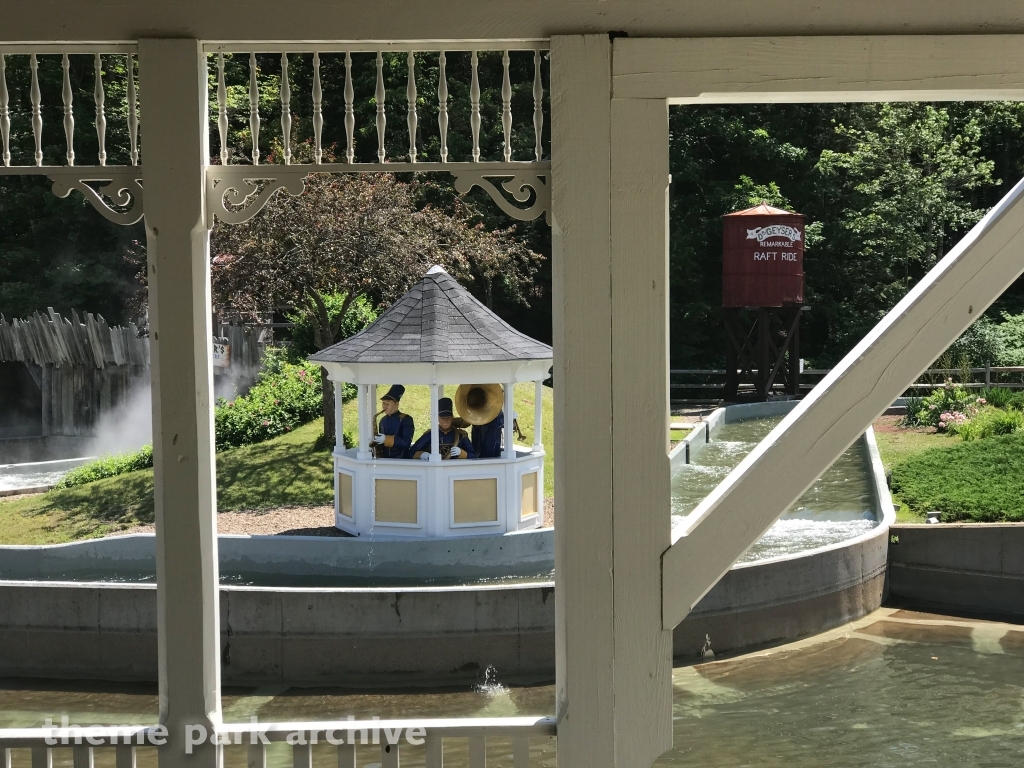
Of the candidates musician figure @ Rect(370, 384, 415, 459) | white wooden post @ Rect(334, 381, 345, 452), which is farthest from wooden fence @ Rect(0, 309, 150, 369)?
musician figure @ Rect(370, 384, 415, 459)

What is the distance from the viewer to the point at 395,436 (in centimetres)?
1068

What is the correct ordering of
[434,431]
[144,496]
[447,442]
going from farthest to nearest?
[144,496] < [447,442] < [434,431]

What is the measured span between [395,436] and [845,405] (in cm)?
807

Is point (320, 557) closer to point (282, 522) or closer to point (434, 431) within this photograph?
point (434, 431)

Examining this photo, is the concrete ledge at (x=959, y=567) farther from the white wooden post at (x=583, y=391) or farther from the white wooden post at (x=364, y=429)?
the white wooden post at (x=583, y=391)

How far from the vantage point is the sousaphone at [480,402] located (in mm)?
10578

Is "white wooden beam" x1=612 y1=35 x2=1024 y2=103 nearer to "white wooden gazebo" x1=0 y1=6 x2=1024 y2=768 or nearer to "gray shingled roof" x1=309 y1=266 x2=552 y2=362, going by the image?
"white wooden gazebo" x1=0 y1=6 x2=1024 y2=768

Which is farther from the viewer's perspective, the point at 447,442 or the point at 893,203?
the point at 893,203

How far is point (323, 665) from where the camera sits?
8188 millimetres

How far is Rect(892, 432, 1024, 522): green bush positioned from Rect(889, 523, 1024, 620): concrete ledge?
106cm

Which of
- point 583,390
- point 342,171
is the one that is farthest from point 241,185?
point 583,390

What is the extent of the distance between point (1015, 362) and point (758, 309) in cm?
552

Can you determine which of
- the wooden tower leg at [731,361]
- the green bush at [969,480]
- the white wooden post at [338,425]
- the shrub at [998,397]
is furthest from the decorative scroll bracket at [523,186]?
the wooden tower leg at [731,361]

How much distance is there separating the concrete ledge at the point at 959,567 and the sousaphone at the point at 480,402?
151 inches
